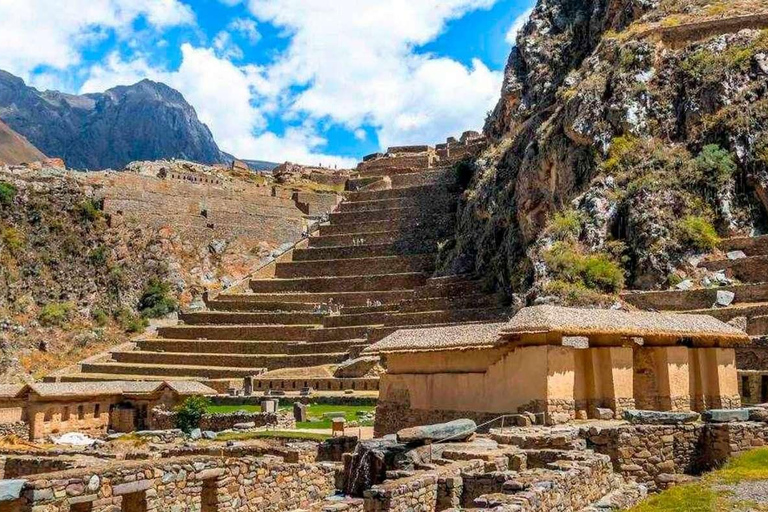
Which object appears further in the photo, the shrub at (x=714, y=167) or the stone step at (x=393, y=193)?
the stone step at (x=393, y=193)

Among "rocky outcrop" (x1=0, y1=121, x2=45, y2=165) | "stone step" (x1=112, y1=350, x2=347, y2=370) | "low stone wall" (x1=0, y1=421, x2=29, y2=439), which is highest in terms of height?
"rocky outcrop" (x1=0, y1=121, x2=45, y2=165)

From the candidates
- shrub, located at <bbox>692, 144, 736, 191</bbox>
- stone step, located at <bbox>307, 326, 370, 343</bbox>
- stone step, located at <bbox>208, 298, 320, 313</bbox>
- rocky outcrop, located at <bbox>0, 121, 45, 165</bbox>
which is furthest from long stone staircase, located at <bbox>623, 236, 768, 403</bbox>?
rocky outcrop, located at <bbox>0, 121, 45, 165</bbox>

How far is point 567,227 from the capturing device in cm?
4400

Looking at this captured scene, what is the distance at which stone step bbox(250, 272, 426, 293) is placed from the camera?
6481cm

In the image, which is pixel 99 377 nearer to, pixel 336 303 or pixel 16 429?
→ pixel 336 303

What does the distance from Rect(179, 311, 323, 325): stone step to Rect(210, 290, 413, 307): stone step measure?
2881mm

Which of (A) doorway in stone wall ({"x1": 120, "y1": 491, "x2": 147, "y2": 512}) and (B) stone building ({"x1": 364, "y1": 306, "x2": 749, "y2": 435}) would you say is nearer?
(A) doorway in stone wall ({"x1": 120, "y1": 491, "x2": 147, "y2": 512})

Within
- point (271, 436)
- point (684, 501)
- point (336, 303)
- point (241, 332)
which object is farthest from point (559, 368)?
point (336, 303)

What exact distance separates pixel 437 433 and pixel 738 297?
2467cm

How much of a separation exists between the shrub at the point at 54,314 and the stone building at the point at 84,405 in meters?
29.9

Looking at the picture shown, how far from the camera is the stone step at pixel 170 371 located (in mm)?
51844

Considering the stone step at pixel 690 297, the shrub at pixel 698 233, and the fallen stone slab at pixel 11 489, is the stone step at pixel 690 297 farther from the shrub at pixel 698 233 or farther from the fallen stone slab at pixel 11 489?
the fallen stone slab at pixel 11 489

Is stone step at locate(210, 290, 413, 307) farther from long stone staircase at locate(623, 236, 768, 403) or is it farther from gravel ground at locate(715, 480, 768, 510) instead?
gravel ground at locate(715, 480, 768, 510)

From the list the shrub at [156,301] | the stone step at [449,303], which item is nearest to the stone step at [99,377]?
the stone step at [449,303]
